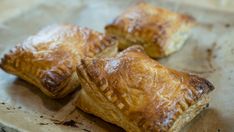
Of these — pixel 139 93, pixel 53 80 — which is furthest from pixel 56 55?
pixel 139 93

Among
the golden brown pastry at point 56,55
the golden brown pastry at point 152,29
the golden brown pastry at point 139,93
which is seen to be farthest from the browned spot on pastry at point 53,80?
the golden brown pastry at point 152,29

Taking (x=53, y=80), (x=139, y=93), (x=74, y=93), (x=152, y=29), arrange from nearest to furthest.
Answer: (x=139, y=93) < (x=53, y=80) < (x=74, y=93) < (x=152, y=29)

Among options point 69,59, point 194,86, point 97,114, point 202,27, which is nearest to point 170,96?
point 194,86

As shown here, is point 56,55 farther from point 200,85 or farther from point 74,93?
point 200,85

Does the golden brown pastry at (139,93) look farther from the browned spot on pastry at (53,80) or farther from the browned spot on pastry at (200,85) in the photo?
the browned spot on pastry at (53,80)

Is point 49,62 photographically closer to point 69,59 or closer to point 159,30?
point 69,59

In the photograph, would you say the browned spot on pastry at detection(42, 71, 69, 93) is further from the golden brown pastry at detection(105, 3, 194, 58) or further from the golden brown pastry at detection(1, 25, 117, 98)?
the golden brown pastry at detection(105, 3, 194, 58)
